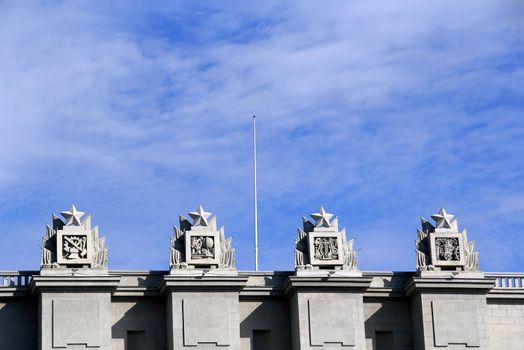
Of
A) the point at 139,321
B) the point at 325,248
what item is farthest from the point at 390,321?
the point at 139,321

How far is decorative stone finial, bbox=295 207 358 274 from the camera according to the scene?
84500mm

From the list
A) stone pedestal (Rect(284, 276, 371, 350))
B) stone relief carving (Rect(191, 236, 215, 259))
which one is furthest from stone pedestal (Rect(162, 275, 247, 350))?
stone pedestal (Rect(284, 276, 371, 350))

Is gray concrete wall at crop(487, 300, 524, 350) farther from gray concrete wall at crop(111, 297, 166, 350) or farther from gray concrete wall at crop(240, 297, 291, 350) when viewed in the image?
gray concrete wall at crop(111, 297, 166, 350)

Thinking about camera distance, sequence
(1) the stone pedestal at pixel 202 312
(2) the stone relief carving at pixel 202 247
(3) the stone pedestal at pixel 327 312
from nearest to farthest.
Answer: (1) the stone pedestal at pixel 202 312 < (3) the stone pedestal at pixel 327 312 < (2) the stone relief carving at pixel 202 247

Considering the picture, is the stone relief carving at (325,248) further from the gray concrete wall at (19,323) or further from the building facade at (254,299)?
the gray concrete wall at (19,323)

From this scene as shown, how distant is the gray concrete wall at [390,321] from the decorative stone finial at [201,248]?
6575mm

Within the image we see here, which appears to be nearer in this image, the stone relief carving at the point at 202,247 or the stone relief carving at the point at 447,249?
the stone relief carving at the point at 202,247

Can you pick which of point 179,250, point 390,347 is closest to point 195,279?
point 179,250

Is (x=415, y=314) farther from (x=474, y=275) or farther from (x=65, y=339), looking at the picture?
(x=65, y=339)

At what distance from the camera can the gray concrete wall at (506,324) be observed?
85.9m

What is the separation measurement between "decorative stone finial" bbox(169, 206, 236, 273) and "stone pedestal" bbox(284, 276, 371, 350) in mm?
2991

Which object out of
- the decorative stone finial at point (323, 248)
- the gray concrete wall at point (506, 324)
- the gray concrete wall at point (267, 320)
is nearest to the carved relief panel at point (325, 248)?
the decorative stone finial at point (323, 248)

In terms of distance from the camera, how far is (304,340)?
83.2m

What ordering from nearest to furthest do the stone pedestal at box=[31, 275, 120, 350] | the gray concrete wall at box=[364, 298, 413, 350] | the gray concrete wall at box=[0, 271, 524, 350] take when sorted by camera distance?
the stone pedestal at box=[31, 275, 120, 350], the gray concrete wall at box=[0, 271, 524, 350], the gray concrete wall at box=[364, 298, 413, 350]
